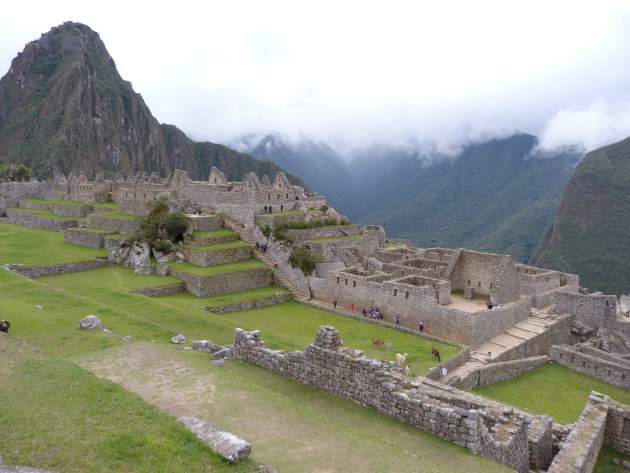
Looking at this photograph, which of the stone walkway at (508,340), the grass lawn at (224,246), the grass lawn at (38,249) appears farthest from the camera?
the grass lawn at (224,246)

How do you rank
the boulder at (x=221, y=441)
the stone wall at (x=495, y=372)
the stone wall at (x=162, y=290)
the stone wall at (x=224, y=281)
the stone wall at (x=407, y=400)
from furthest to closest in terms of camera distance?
the stone wall at (x=224, y=281) < the stone wall at (x=162, y=290) < the stone wall at (x=495, y=372) < the stone wall at (x=407, y=400) < the boulder at (x=221, y=441)

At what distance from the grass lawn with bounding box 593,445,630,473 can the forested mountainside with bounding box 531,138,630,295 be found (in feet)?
174

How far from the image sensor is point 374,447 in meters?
6.66

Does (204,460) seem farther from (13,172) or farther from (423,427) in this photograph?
(13,172)

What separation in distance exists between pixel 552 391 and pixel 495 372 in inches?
84.5

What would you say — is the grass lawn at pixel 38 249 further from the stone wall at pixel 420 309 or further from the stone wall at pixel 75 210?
the stone wall at pixel 420 309

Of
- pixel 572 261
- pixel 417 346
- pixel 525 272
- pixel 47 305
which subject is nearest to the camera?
pixel 47 305

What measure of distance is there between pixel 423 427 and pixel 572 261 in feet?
214

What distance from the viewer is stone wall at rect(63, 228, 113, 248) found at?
95.5 feet

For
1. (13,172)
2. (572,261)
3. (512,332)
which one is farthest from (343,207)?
(512,332)

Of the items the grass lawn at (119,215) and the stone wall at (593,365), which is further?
the grass lawn at (119,215)

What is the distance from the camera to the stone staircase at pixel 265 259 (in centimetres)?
2486

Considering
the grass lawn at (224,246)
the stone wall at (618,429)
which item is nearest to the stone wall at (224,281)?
the grass lawn at (224,246)

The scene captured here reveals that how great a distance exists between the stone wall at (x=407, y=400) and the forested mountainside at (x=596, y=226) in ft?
189
